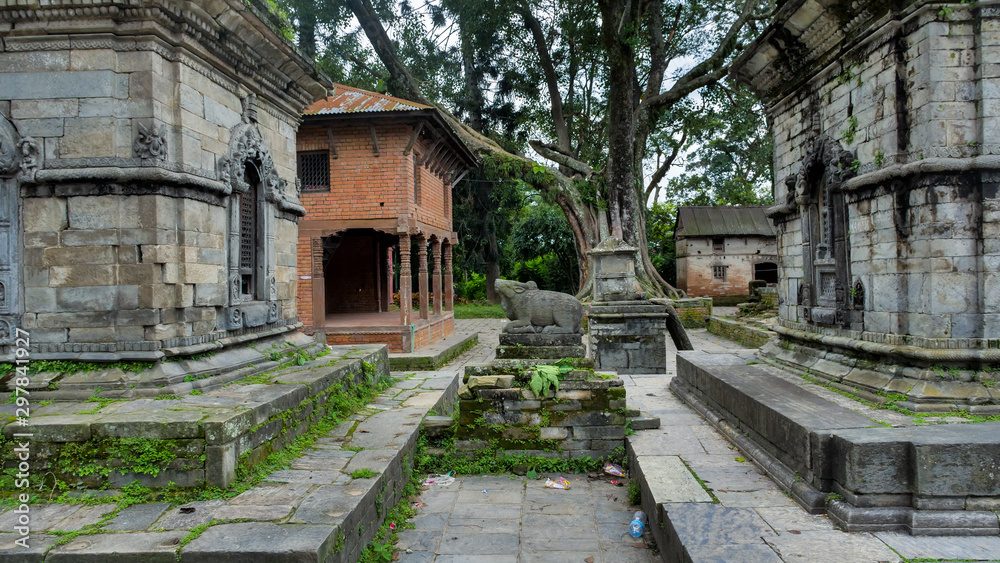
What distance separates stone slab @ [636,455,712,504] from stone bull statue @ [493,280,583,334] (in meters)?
2.47

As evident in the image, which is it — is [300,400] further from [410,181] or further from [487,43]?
[487,43]

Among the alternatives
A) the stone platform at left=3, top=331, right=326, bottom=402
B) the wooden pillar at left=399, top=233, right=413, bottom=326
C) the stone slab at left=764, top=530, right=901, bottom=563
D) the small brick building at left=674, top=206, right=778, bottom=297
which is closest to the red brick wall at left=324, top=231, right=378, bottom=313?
the wooden pillar at left=399, top=233, right=413, bottom=326

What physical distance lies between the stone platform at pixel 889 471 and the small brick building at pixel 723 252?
25203 millimetres

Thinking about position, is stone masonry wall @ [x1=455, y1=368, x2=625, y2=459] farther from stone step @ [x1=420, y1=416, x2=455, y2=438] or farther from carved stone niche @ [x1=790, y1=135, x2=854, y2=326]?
carved stone niche @ [x1=790, y1=135, x2=854, y2=326]

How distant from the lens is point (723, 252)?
28.4 m

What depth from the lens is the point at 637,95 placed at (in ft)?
77.5

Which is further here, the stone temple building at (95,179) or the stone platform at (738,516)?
the stone temple building at (95,179)

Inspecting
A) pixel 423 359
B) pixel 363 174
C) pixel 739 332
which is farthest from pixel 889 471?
pixel 739 332

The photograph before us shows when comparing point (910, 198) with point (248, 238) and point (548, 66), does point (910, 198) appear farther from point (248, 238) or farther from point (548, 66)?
point (548, 66)

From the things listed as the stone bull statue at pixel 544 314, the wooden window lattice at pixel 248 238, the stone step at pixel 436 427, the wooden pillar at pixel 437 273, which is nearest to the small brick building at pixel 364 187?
the wooden pillar at pixel 437 273

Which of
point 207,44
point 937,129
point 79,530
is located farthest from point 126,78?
point 937,129

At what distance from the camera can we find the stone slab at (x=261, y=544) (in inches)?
111

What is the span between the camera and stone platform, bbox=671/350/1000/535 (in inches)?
130

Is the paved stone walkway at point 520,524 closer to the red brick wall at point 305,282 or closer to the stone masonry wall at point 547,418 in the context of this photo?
the stone masonry wall at point 547,418
